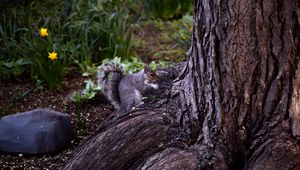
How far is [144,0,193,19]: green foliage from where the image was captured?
7480 millimetres

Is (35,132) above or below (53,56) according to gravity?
below

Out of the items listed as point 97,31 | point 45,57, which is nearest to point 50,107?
point 45,57

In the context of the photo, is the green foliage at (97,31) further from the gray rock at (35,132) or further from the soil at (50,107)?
the gray rock at (35,132)

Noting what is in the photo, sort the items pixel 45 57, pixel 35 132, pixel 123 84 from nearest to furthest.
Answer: pixel 35 132
pixel 123 84
pixel 45 57

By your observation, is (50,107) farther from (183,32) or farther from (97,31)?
(183,32)

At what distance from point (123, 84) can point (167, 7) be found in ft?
11.6

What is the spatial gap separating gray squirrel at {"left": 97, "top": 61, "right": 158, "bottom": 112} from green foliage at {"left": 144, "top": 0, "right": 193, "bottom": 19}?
10.6 ft

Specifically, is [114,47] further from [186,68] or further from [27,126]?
[186,68]

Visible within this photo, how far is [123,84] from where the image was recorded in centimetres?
416

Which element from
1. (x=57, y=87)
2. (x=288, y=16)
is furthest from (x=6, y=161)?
(x=288, y=16)

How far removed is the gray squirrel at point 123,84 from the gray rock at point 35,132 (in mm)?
445

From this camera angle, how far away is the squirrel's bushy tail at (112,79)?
14.1 ft

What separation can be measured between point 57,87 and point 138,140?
6.89 feet

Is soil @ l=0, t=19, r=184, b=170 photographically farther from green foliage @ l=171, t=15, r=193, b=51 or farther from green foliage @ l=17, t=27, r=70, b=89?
green foliage @ l=171, t=15, r=193, b=51
